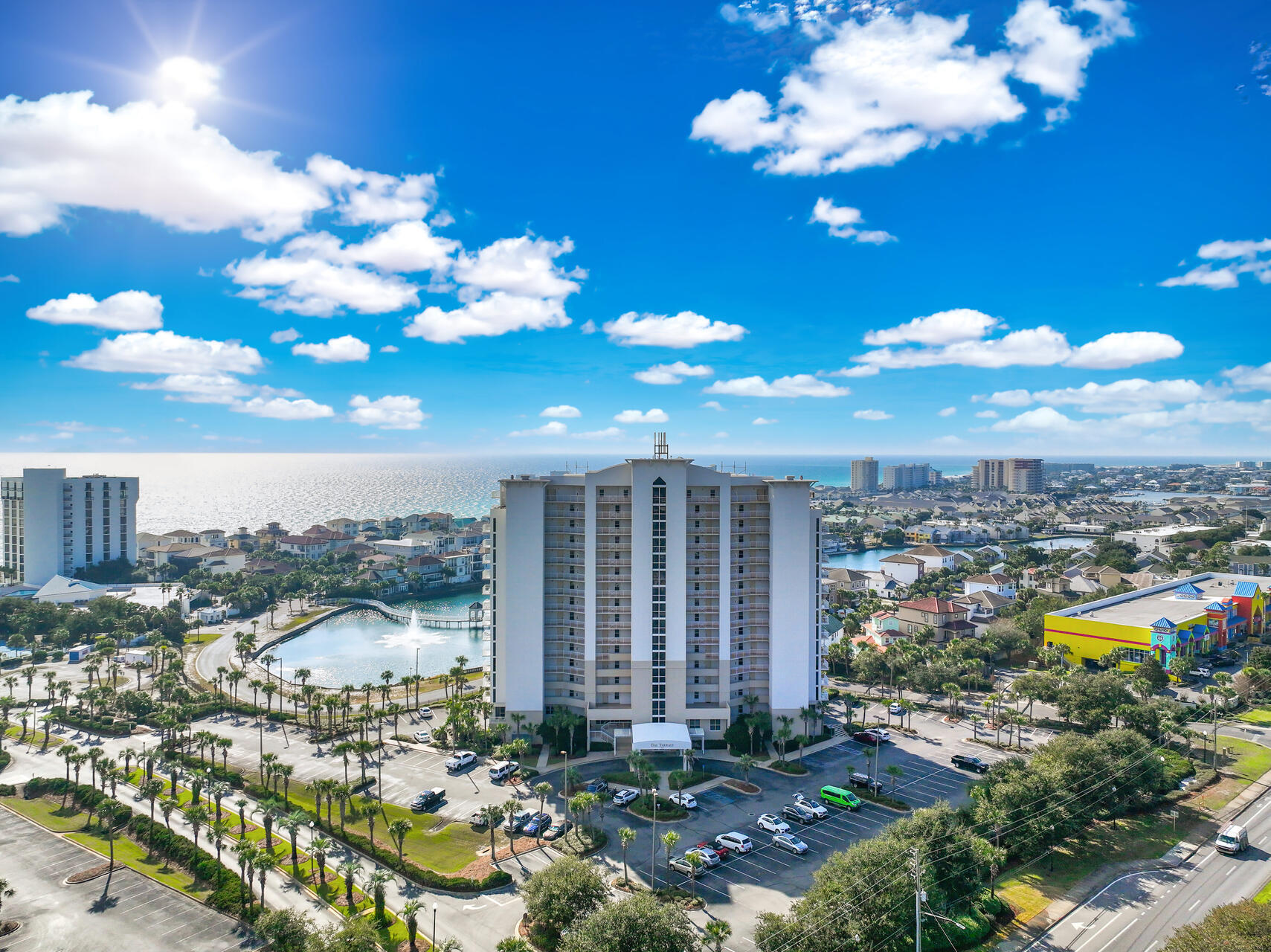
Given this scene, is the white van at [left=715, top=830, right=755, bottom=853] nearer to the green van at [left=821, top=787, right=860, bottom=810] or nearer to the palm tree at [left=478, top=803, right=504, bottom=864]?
the green van at [left=821, top=787, right=860, bottom=810]

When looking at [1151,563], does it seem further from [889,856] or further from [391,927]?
[391,927]

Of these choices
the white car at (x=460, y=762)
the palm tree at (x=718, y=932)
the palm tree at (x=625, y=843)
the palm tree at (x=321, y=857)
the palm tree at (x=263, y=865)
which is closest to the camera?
the palm tree at (x=718, y=932)

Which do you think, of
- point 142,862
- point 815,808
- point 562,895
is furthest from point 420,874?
point 815,808

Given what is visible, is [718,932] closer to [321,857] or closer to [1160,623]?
[321,857]

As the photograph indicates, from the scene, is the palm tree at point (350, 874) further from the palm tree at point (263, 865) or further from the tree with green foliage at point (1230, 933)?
the tree with green foliage at point (1230, 933)

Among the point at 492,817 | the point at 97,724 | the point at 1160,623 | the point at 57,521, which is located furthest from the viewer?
the point at 57,521

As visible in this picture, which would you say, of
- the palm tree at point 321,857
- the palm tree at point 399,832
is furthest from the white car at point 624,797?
the palm tree at point 321,857
